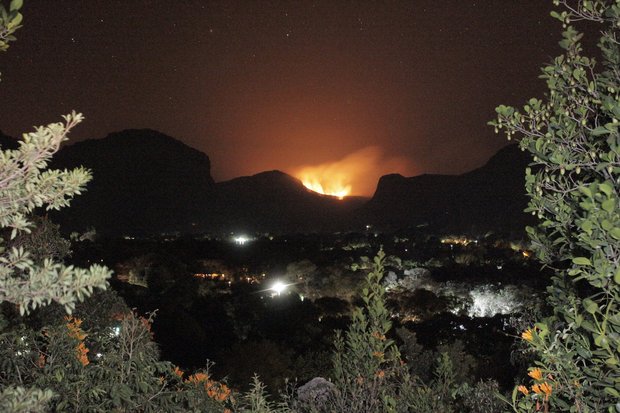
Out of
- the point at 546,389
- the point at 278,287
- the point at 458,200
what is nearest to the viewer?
the point at 546,389

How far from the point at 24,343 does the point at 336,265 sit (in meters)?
39.6

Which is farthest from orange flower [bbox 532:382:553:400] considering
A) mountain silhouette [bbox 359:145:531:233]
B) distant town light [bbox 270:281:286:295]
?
mountain silhouette [bbox 359:145:531:233]

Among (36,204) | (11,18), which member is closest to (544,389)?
(36,204)

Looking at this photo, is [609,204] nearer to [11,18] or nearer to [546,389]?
[546,389]

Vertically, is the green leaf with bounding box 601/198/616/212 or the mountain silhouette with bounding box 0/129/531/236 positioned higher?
the mountain silhouette with bounding box 0/129/531/236

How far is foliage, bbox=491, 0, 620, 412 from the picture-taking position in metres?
1.54

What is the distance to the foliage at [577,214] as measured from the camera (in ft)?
5.05

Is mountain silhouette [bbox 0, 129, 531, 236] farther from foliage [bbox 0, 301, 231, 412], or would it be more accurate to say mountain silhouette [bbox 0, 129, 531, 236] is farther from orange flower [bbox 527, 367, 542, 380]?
orange flower [bbox 527, 367, 542, 380]

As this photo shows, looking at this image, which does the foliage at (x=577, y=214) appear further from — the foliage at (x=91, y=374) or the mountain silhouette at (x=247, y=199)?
the mountain silhouette at (x=247, y=199)

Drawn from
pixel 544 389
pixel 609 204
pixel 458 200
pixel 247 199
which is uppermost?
pixel 247 199

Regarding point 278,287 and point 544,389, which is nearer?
point 544,389

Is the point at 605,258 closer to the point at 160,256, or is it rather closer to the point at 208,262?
the point at 160,256

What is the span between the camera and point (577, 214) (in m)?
1.88

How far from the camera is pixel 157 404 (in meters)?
3.42
